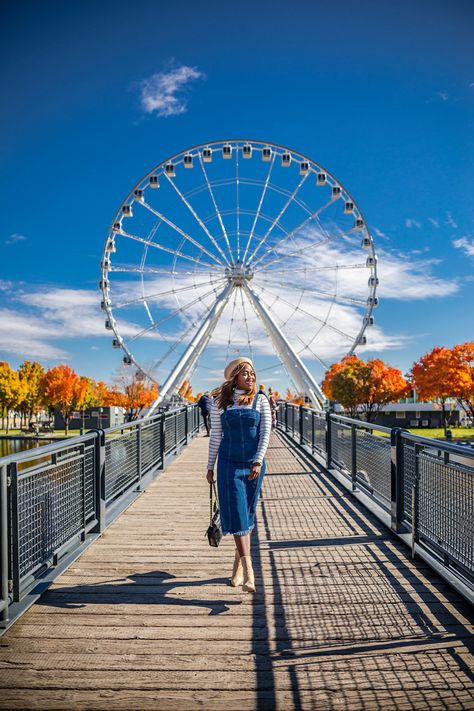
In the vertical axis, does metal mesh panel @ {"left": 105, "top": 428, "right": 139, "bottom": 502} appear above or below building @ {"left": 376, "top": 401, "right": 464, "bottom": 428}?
above

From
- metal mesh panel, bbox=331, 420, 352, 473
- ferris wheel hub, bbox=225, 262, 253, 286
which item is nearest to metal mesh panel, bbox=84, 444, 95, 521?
metal mesh panel, bbox=331, 420, 352, 473

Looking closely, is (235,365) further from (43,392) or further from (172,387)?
(43,392)

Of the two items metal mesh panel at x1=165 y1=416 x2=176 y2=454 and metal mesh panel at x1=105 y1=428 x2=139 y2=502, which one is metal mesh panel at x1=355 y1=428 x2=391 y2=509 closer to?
metal mesh panel at x1=105 y1=428 x2=139 y2=502

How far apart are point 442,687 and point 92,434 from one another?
402 centimetres

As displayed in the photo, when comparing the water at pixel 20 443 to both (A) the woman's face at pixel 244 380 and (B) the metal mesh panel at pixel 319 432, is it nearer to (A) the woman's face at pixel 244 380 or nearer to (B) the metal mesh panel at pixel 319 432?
(B) the metal mesh panel at pixel 319 432

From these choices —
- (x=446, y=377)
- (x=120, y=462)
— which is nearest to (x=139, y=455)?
(x=120, y=462)

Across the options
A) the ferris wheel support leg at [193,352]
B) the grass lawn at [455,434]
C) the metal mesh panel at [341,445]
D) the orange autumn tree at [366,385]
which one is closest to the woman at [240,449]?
the metal mesh panel at [341,445]

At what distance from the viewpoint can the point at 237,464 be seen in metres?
4.27

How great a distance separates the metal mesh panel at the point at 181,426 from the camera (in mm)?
14500

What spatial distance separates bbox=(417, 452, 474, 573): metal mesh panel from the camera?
4.21 meters

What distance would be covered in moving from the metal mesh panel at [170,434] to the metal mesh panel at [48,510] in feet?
22.4

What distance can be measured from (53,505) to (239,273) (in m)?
22.6

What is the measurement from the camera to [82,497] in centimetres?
557

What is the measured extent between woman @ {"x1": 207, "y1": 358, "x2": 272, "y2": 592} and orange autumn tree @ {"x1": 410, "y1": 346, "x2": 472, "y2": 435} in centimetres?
5139
